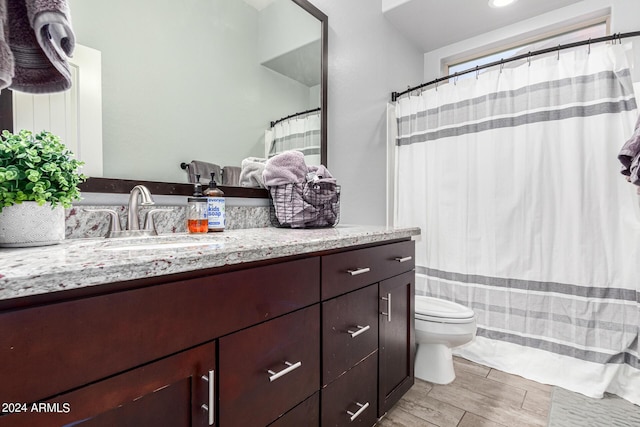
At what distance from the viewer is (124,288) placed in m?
0.54

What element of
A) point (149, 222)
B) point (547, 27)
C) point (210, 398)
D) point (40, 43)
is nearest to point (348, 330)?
point (210, 398)

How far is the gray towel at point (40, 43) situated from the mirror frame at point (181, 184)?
17 cm

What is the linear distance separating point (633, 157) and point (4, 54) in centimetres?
219

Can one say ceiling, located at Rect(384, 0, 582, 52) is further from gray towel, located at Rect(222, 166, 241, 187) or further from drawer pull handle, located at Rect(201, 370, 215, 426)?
drawer pull handle, located at Rect(201, 370, 215, 426)

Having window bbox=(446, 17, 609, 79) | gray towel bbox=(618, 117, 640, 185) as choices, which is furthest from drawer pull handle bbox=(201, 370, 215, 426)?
window bbox=(446, 17, 609, 79)

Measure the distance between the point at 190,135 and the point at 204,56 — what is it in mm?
336

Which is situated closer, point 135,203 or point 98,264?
point 98,264

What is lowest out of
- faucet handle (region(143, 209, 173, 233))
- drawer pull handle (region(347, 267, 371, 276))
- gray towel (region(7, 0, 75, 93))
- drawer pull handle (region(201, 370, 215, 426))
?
drawer pull handle (region(201, 370, 215, 426))

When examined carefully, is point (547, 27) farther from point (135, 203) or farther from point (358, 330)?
point (135, 203)

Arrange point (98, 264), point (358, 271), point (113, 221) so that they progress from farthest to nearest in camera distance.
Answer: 1. point (358, 271)
2. point (113, 221)
3. point (98, 264)

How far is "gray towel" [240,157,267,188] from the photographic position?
4.66ft

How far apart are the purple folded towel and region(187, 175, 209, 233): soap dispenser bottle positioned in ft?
1.15

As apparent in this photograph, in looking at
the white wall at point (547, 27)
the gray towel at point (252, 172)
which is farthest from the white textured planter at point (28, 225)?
the white wall at point (547, 27)

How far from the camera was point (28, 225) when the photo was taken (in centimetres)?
72
